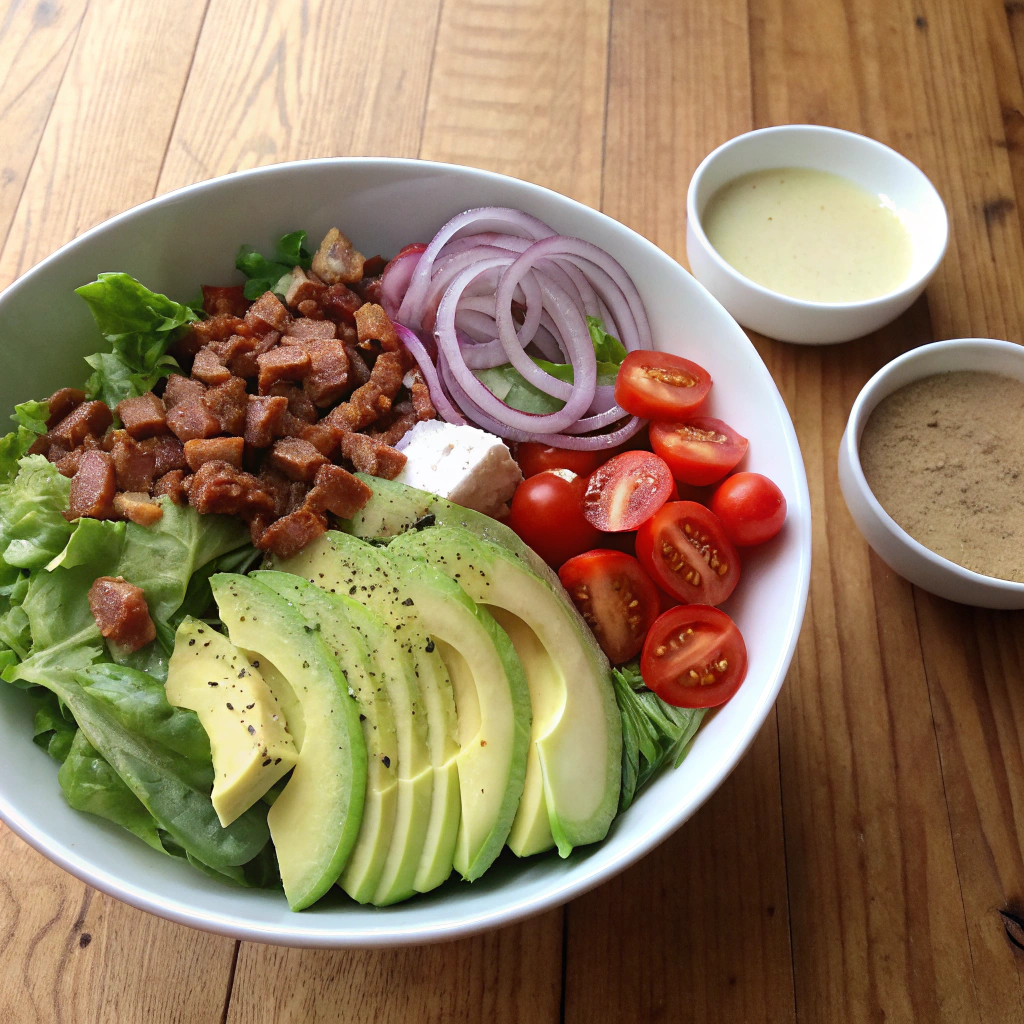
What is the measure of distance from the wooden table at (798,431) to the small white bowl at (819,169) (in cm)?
→ 12

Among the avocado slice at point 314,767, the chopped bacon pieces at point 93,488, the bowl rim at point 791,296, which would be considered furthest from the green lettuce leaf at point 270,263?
the bowl rim at point 791,296

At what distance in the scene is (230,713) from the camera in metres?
1.54

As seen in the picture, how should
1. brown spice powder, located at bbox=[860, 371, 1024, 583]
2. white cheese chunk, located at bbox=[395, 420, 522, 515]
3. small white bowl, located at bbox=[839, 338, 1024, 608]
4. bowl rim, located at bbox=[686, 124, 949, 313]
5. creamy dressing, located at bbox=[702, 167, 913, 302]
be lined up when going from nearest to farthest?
1. white cheese chunk, located at bbox=[395, 420, 522, 515]
2. small white bowl, located at bbox=[839, 338, 1024, 608]
3. brown spice powder, located at bbox=[860, 371, 1024, 583]
4. bowl rim, located at bbox=[686, 124, 949, 313]
5. creamy dressing, located at bbox=[702, 167, 913, 302]

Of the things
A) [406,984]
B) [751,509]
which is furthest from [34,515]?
[751,509]

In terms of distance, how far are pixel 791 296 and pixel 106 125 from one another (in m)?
2.02

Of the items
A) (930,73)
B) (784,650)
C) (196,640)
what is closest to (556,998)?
(784,650)

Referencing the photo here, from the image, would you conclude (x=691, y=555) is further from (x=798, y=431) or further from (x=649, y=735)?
(x=798, y=431)

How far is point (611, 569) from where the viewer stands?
185cm

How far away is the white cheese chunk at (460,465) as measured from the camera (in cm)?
188

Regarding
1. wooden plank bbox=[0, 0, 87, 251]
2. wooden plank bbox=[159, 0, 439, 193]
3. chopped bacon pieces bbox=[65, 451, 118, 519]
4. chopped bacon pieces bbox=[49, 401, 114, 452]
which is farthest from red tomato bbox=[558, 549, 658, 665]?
wooden plank bbox=[0, 0, 87, 251]

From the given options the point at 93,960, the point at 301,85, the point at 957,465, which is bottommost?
the point at 93,960

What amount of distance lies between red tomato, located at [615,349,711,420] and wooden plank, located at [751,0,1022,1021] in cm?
49

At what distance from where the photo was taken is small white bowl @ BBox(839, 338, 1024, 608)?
1.99 meters

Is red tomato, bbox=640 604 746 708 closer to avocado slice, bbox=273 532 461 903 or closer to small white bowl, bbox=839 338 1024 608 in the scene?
avocado slice, bbox=273 532 461 903
